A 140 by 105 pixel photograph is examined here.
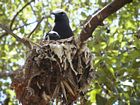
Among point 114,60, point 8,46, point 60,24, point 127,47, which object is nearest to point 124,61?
point 114,60

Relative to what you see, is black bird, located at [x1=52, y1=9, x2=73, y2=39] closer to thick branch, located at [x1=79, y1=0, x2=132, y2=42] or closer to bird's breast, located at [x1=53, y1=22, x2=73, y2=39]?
bird's breast, located at [x1=53, y1=22, x2=73, y2=39]

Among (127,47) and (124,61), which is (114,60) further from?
(127,47)

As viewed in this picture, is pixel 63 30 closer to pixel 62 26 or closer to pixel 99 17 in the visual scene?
pixel 62 26

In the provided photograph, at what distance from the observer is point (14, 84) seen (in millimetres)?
4340

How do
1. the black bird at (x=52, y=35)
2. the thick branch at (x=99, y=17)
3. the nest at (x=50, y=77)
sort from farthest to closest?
the black bird at (x=52, y=35) → the nest at (x=50, y=77) → the thick branch at (x=99, y=17)

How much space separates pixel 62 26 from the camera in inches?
226

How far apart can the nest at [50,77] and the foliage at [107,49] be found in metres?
0.31

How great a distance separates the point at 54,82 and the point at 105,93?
76 cm

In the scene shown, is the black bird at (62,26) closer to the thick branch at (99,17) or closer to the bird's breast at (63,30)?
the bird's breast at (63,30)

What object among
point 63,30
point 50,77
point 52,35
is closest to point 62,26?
point 63,30

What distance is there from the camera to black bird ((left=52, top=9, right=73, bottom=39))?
5.60 m

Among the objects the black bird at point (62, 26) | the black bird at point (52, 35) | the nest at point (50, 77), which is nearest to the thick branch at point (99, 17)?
the nest at point (50, 77)

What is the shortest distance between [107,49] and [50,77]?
60.0 inches

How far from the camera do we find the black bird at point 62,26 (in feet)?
18.4
